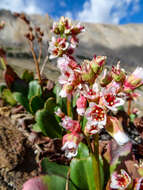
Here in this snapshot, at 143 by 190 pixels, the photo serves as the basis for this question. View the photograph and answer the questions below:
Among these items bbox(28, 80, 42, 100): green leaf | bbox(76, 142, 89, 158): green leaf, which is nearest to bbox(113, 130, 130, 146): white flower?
bbox(76, 142, 89, 158): green leaf

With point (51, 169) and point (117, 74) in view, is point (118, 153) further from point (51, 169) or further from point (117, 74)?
point (117, 74)

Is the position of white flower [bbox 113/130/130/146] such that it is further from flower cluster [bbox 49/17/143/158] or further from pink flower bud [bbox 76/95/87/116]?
pink flower bud [bbox 76/95/87/116]

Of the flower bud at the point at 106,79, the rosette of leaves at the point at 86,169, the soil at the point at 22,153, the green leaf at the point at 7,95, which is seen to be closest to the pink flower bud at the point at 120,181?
the rosette of leaves at the point at 86,169

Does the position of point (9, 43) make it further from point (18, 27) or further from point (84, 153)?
point (84, 153)

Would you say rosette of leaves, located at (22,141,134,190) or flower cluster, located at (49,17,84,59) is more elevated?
flower cluster, located at (49,17,84,59)

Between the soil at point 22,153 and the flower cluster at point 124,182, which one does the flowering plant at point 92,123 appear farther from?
the soil at point 22,153

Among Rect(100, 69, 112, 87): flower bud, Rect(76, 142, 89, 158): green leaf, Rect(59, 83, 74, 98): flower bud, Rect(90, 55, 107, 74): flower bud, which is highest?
Rect(90, 55, 107, 74): flower bud

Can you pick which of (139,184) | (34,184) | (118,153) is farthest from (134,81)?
(34,184)
